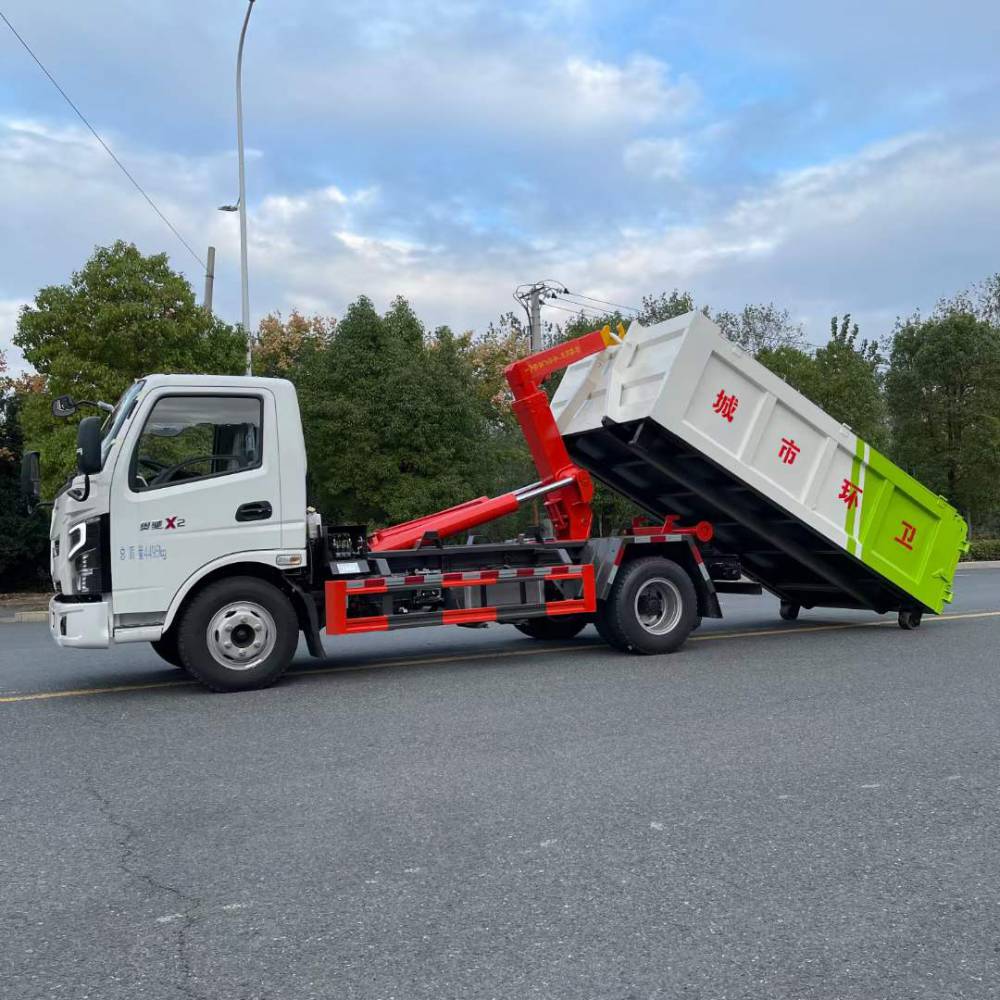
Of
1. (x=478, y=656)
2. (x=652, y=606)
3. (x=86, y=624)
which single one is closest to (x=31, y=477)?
(x=86, y=624)

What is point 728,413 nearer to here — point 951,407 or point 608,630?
point 608,630

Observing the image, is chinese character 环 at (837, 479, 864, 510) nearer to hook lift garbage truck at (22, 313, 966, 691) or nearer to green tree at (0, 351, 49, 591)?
hook lift garbage truck at (22, 313, 966, 691)

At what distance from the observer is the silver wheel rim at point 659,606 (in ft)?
32.1

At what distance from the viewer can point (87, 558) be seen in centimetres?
751

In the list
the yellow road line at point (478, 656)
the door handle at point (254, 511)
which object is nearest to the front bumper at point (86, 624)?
the yellow road line at point (478, 656)

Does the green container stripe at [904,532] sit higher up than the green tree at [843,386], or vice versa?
the green tree at [843,386]

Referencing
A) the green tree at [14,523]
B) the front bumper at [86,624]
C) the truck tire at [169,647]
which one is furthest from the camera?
the green tree at [14,523]

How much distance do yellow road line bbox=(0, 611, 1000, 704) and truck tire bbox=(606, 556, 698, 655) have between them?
2.57ft

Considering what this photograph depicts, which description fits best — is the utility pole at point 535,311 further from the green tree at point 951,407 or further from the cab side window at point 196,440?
the cab side window at point 196,440

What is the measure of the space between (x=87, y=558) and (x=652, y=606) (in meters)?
5.09

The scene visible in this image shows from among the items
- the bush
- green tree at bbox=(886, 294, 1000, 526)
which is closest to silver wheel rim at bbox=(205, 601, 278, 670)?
the bush

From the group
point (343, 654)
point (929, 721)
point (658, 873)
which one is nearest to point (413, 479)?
point (343, 654)

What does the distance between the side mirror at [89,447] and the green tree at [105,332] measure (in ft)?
36.7

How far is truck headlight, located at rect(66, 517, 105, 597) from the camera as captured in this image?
7500 mm
